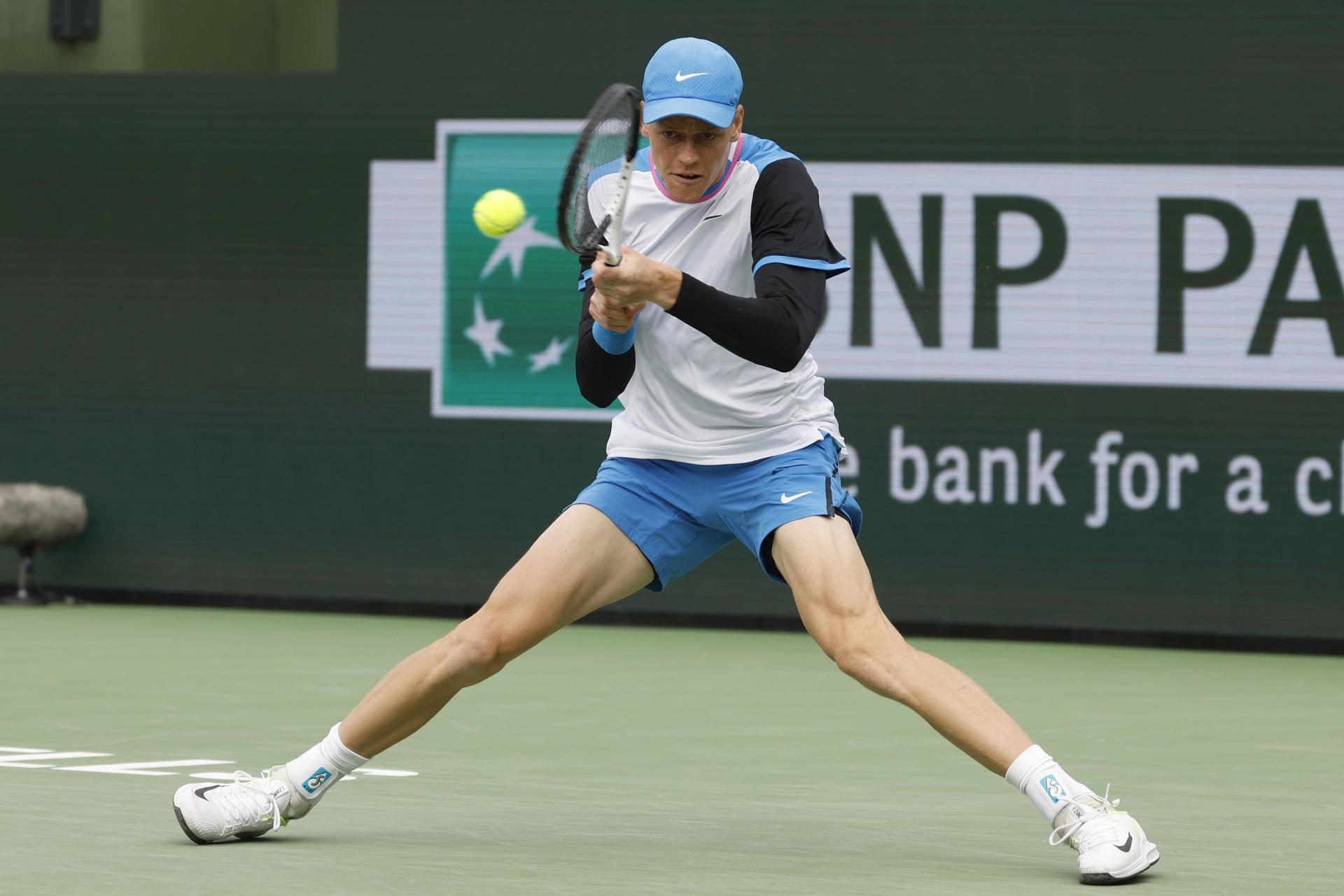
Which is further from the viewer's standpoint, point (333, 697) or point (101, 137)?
point (101, 137)

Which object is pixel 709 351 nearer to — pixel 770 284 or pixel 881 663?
pixel 770 284

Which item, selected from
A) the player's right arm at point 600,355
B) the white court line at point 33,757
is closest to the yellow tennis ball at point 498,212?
the player's right arm at point 600,355

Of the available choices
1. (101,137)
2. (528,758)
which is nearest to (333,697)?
(528,758)

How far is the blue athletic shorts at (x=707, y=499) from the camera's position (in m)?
5.06

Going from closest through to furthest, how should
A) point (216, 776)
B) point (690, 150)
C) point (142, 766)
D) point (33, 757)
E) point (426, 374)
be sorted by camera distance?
point (690, 150) < point (216, 776) < point (142, 766) < point (33, 757) < point (426, 374)

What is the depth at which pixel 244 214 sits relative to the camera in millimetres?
11586

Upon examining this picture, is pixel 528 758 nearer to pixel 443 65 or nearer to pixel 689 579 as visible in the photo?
pixel 689 579

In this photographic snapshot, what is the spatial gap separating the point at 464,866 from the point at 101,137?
7633 mm

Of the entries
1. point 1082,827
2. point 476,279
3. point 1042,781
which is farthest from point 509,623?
point 476,279

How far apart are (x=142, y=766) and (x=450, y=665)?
78.1 inches

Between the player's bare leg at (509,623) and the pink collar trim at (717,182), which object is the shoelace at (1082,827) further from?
the pink collar trim at (717,182)

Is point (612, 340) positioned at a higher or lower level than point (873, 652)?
higher

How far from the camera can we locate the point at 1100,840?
470 centimetres

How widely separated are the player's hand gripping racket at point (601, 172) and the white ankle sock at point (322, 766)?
3.98 feet
